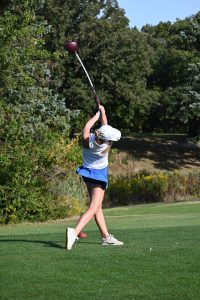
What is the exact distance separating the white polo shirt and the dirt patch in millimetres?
39836

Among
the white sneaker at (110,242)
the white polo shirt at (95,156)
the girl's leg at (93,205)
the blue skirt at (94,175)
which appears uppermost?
the white polo shirt at (95,156)

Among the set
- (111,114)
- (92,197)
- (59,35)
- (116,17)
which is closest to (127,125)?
(111,114)

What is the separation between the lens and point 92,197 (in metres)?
9.62

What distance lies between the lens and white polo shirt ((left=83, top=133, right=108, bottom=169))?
31.1ft

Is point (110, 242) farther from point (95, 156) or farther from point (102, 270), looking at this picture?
point (102, 270)

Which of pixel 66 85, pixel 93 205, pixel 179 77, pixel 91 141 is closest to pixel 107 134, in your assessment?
pixel 91 141

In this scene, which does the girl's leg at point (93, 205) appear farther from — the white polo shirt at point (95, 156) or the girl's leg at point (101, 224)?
the white polo shirt at point (95, 156)

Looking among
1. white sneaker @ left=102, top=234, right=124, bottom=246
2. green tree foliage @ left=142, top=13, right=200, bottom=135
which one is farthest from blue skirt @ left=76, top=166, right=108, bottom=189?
green tree foliage @ left=142, top=13, right=200, bottom=135

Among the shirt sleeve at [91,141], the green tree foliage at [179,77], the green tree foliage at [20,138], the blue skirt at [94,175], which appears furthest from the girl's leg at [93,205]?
the green tree foliage at [179,77]

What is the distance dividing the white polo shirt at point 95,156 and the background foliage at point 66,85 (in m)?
11.6

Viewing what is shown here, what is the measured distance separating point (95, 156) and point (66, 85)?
39.7 metres

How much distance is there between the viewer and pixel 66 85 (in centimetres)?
4894

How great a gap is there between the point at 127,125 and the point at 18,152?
39535 mm

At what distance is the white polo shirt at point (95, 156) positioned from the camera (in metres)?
9.48
